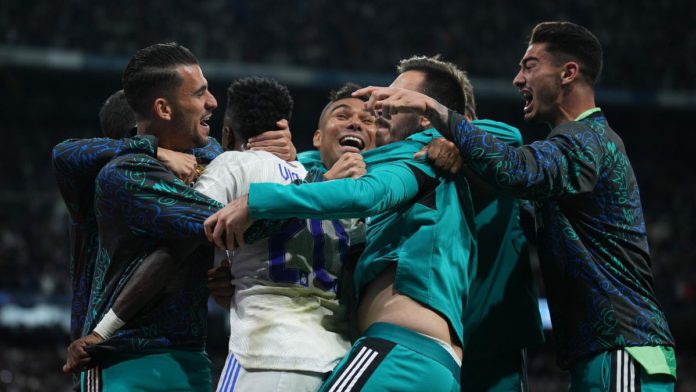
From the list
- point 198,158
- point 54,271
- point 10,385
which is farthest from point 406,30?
point 198,158

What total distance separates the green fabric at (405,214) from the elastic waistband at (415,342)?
15cm

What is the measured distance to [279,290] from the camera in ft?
12.1

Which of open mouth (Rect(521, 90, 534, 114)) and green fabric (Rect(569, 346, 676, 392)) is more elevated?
open mouth (Rect(521, 90, 534, 114))

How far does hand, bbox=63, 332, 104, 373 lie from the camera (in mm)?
3795

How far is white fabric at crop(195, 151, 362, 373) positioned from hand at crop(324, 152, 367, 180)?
10.3 inches

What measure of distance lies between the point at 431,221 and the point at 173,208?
1151 millimetres

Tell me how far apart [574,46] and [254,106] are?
5.80 ft

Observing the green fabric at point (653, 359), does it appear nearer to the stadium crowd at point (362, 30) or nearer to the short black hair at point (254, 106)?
the short black hair at point (254, 106)

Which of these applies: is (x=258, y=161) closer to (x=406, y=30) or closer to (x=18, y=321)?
(x=18, y=321)

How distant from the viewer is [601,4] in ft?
89.5

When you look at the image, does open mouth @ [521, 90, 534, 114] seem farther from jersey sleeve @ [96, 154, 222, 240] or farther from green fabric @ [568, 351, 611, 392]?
jersey sleeve @ [96, 154, 222, 240]

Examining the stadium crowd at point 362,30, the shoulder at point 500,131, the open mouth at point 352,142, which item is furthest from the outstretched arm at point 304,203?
the stadium crowd at point 362,30

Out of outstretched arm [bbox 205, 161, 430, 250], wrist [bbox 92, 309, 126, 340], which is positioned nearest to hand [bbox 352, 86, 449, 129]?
outstretched arm [bbox 205, 161, 430, 250]

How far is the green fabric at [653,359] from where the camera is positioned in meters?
4.02
